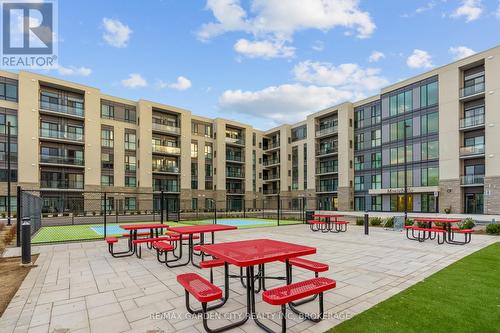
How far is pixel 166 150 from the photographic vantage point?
42750 millimetres

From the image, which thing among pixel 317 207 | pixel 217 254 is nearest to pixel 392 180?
pixel 317 207

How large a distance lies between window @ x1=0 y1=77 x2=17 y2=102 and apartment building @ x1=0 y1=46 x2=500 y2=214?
94 millimetres

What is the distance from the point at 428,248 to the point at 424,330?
795cm

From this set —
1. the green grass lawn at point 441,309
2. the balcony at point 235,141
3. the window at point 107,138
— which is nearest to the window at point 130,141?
the window at point 107,138

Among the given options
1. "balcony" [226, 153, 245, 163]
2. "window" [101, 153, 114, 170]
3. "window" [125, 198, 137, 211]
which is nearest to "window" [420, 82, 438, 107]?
"balcony" [226, 153, 245, 163]

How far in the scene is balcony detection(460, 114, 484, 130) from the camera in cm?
2895

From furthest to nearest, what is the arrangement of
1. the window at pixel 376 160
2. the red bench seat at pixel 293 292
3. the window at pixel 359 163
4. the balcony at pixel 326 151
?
the balcony at pixel 326 151 → the window at pixel 359 163 → the window at pixel 376 160 → the red bench seat at pixel 293 292

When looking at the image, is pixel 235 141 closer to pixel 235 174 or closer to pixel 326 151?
pixel 235 174

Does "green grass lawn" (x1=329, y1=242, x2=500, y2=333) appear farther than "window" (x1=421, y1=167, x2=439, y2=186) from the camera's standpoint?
No

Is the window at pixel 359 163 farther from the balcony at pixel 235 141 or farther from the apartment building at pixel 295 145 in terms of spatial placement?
the balcony at pixel 235 141

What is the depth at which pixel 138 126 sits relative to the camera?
4038 cm

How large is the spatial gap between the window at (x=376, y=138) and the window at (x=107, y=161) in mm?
38018

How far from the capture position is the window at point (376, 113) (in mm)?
40062

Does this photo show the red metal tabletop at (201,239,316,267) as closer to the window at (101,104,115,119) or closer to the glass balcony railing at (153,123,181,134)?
the glass balcony railing at (153,123,181,134)
